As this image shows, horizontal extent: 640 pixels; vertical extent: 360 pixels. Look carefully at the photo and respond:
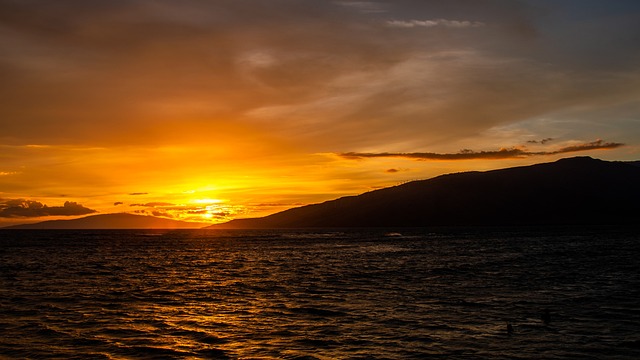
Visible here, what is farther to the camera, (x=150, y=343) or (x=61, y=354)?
(x=150, y=343)

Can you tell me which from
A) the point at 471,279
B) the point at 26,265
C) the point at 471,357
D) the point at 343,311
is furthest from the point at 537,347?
the point at 26,265

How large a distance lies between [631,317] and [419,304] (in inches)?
556

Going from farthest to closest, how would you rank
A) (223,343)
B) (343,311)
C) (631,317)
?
(343,311) < (631,317) < (223,343)

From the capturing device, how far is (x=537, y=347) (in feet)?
90.6

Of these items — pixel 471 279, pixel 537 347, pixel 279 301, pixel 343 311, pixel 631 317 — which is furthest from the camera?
pixel 471 279

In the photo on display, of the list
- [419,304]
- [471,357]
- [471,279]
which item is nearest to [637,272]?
[471,279]

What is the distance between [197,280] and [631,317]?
4381 cm

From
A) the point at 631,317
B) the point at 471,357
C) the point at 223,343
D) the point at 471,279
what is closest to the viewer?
the point at 471,357

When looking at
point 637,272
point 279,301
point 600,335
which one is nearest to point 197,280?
point 279,301

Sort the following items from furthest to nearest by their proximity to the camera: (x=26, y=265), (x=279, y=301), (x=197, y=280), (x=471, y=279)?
(x=26, y=265), (x=197, y=280), (x=471, y=279), (x=279, y=301)

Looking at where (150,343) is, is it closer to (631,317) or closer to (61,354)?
(61,354)

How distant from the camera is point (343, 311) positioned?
38562 mm

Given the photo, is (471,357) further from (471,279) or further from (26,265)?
(26,265)

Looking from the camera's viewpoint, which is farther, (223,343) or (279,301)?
(279,301)
